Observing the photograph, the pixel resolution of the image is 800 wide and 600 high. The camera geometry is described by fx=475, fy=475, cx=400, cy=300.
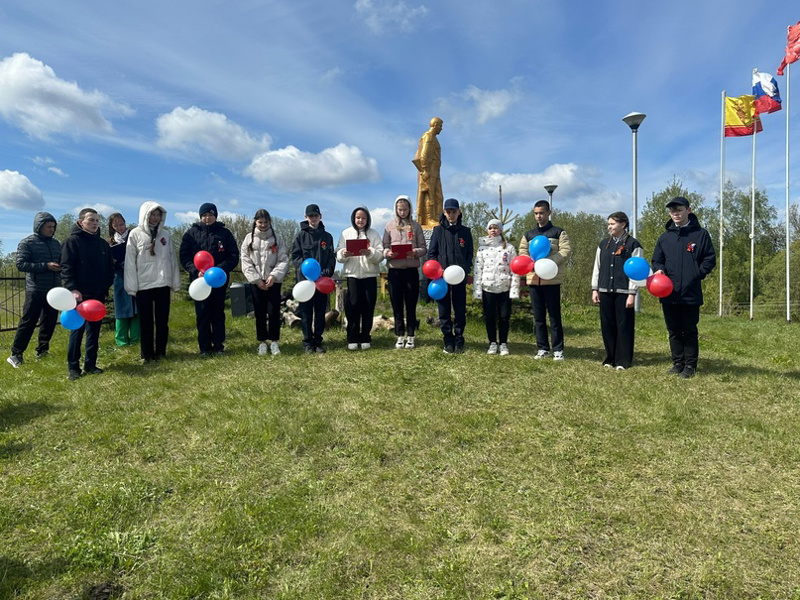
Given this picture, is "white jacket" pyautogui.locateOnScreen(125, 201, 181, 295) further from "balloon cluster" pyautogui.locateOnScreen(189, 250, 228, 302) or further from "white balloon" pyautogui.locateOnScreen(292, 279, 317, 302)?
"white balloon" pyautogui.locateOnScreen(292, 279, 317, 302)

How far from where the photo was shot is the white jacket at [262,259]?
6230 mm

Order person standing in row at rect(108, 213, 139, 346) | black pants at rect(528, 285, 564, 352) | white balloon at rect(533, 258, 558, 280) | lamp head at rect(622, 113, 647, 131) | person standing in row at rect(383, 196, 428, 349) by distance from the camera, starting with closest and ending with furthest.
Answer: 1. white balloon at rect(533, 258, 558, 280)
2. black pants at rect(528, 285, 564, 352)
3. person standing in row at rect(383, 196, 428, 349)
4. person standing in row at rect(108, 213, 139, 346)
5. lamp head at rect(622, 113, 647, 131)

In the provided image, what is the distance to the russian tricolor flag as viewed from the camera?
15.4 metres

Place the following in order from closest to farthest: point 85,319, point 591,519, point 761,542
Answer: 1. point 761,542
2. point 591,519
3. point 85,319

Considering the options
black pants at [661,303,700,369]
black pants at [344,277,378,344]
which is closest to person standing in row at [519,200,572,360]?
black pants at [661,303,700,369]

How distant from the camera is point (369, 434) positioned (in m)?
3.67

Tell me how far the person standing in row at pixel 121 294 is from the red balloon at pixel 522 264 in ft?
17.6

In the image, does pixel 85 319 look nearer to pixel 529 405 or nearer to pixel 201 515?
pixel 201 515

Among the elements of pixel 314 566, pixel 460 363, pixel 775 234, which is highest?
pixel 775 234

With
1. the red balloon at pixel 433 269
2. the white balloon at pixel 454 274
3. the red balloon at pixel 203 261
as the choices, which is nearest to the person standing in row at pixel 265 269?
the red balloon at pixel 203 261

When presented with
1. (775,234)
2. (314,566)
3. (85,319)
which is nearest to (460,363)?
(314,566)

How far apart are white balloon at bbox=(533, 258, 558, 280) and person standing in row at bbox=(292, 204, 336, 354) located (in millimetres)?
2727

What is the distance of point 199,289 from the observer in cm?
588

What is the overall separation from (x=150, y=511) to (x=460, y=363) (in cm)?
378
